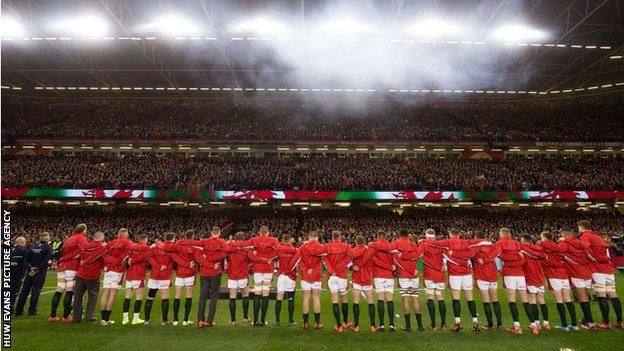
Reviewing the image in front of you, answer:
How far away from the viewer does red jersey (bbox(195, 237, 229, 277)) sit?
8359 millimetres

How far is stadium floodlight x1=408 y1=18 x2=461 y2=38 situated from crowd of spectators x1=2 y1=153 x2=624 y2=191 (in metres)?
11.1

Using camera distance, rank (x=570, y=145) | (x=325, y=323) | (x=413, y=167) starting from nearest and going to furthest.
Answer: (x=325, y=323) → (x=413, y=167) → (x=570, y=145)

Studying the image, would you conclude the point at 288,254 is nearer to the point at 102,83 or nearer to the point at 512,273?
the point at 512,273

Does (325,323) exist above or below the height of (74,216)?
A: below

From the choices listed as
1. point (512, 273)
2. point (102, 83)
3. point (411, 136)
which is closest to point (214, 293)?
point (512, 273)

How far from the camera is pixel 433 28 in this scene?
2180cm

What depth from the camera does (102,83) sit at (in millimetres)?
34438

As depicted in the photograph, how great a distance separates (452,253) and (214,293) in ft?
18.7

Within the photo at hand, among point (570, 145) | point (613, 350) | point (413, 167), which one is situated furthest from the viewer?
point (570, 145)

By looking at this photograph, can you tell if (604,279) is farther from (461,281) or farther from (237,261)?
(237,261)

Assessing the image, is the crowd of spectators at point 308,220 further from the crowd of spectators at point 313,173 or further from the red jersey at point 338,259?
the red jersey at point 338,259

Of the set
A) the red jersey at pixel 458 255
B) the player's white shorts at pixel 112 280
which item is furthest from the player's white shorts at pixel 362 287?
the player's white shorts at pixel 112 280

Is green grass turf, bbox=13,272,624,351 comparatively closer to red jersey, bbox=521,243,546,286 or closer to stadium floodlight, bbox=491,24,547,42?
red jersey, bbox=521,243,546,286

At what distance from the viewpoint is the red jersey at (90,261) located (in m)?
8.48
